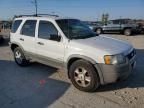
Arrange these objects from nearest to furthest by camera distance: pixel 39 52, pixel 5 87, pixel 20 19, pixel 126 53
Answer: pixel 126 53 → pixel 5 87 → pixel 39 52 → pixel 20 19

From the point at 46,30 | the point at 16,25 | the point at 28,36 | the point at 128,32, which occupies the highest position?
the point at 16,25

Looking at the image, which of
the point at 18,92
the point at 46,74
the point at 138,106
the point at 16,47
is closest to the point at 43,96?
the point at 18,92

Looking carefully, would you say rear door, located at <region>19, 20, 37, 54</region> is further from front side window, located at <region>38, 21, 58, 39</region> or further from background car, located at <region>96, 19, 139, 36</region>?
background car, located at <region>96, 19, 139, 36</region>

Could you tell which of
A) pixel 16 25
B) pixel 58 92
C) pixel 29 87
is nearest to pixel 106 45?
pixel 58 92

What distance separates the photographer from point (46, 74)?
259 inches

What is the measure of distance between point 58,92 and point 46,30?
1.91 m

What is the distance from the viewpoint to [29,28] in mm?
6730

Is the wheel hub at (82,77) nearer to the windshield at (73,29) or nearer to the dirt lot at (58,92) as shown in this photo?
the dirt lot at (58,92)

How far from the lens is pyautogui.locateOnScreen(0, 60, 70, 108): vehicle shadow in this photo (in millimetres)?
4617

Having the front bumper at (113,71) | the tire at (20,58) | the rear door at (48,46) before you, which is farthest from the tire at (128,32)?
the front bumper at (113,71)

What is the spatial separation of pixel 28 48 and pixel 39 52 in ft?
2.24

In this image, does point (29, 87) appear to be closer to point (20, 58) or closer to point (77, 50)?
point (77, 50)

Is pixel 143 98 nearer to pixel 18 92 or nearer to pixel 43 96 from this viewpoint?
pixel 43 96

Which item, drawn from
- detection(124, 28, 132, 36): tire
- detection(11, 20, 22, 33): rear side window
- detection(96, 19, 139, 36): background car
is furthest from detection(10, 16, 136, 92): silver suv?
detection(96, 19, 139, 36): background car
